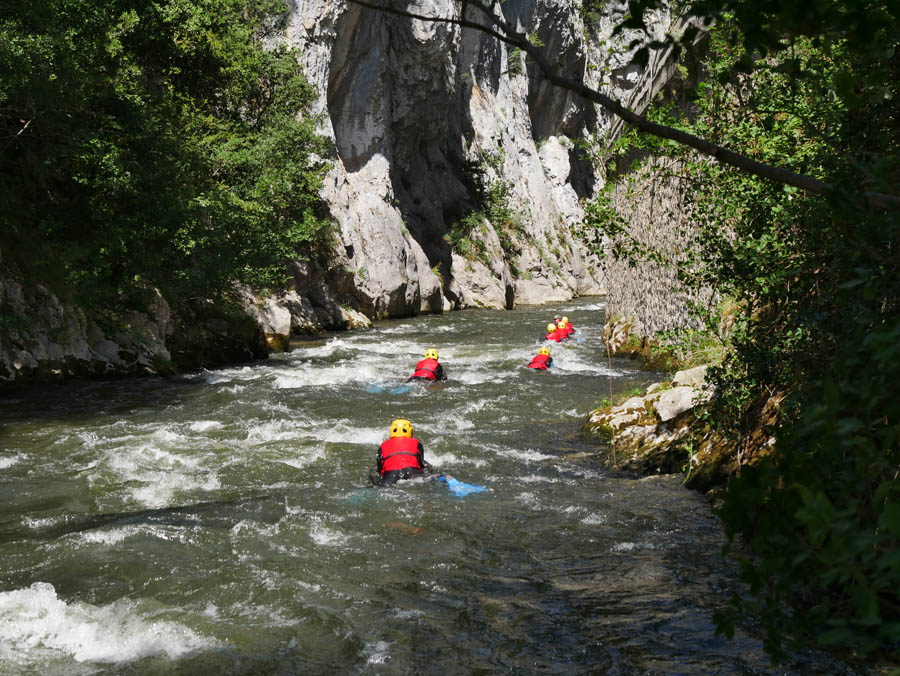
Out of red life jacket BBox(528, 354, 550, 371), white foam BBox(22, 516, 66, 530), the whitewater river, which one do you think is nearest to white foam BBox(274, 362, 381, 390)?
the whitewater river

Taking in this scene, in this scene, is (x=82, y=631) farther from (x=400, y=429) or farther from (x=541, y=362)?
(x=541, y=362)

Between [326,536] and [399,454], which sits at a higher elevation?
[399,454]

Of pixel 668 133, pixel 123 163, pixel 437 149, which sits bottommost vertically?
pixel 668 133

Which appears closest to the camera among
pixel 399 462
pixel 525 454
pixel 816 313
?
pixel 816 313

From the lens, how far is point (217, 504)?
26.3ft

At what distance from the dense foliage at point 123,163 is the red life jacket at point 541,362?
7.06 meters

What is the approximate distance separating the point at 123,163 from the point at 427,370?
7.25 metres

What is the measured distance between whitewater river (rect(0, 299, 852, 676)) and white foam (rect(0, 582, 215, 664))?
2 centimetres

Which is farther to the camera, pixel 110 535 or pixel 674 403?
Answer: pixel 674 403

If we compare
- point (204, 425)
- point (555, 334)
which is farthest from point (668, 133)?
point (555, 334)

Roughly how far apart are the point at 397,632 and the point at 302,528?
238cm

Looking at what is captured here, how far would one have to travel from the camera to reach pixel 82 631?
5137 millimetres

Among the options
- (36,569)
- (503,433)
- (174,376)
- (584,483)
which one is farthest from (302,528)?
(174,376)

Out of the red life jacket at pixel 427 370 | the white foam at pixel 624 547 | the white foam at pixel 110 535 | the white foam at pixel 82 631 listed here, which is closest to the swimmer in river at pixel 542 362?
the red life jacket at pixel 427 370
